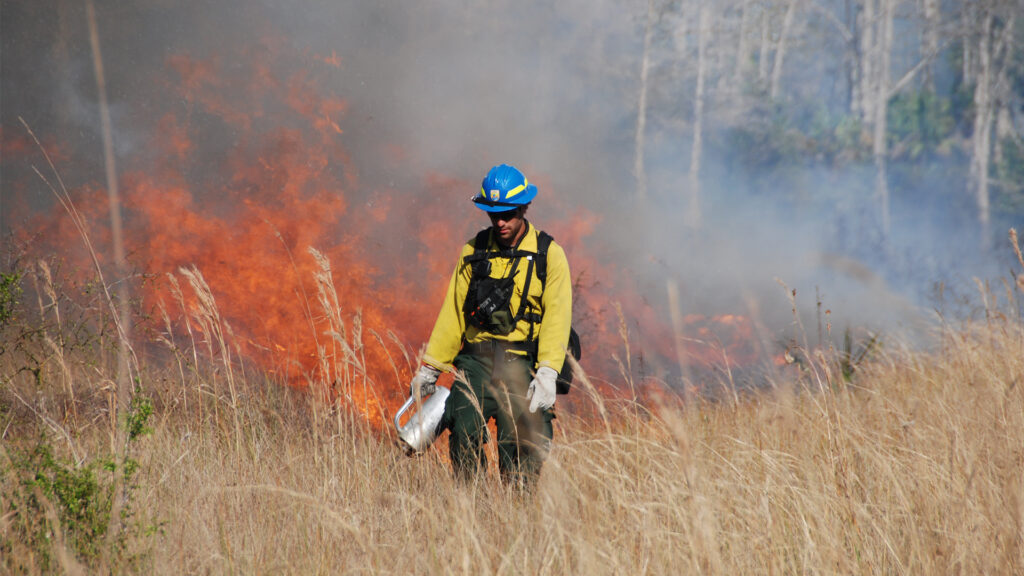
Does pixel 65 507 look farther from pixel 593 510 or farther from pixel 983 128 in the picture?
pixel 983 128

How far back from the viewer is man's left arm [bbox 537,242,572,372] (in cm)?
359

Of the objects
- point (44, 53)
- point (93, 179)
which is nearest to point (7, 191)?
point (93, 179)

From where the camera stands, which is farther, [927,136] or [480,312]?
[927,136]

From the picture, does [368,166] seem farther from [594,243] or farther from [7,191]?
[7,191]

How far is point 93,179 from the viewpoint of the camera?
12094mm

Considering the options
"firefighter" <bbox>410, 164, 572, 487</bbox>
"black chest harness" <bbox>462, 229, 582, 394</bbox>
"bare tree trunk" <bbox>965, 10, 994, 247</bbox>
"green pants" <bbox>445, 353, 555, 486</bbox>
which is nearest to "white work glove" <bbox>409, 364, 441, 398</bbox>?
"firefighter" <bbox>410, 164, 572, 487</bbox>

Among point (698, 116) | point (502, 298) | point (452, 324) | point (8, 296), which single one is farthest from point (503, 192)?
point (698, 116)

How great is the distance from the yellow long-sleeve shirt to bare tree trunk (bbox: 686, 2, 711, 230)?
13.0 m

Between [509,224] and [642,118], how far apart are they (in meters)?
13.8

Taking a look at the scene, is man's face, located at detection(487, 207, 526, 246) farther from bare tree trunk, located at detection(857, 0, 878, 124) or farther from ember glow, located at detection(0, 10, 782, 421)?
bare tree trunk, located at detection(857, 0, 878, 124)

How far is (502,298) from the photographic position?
3668 mm

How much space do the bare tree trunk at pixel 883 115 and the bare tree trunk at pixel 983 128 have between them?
210cm

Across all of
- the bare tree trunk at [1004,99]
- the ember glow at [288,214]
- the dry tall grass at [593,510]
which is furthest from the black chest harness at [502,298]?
the bare tree trunk at [1004,99]

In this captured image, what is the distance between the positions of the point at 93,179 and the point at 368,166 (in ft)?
15.4
